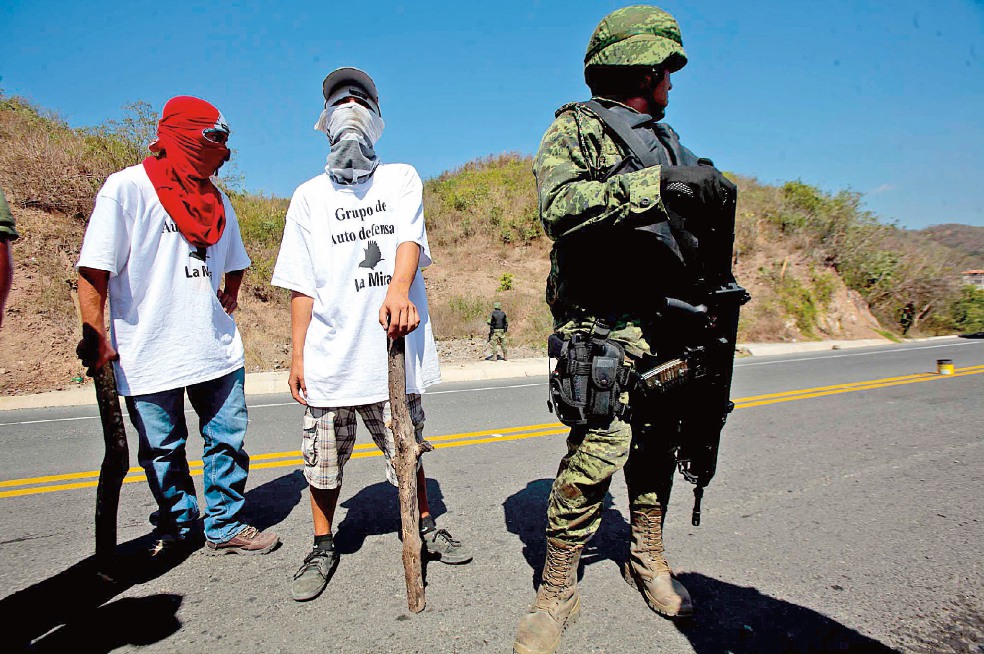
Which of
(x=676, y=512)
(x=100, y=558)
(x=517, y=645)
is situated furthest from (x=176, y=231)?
(x=676, y=512)

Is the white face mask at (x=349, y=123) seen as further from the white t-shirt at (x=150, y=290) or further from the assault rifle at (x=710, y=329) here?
the assault rifle at (x=710, y=329)

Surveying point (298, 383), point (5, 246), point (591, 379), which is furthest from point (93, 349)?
point (591, 379)

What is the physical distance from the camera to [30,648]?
2.13 m

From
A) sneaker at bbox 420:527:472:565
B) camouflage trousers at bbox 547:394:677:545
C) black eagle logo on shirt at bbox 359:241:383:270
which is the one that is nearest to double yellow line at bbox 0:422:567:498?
sneaker at bbox 420:527:472:565

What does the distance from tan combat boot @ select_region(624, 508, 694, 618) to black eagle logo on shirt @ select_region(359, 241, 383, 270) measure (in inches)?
Result: 63.4

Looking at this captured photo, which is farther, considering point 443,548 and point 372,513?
point 372,513

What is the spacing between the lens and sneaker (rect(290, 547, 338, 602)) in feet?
8.14

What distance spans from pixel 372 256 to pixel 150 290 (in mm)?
1090

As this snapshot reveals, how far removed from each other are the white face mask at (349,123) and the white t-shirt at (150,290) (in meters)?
0.91

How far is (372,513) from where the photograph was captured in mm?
3473

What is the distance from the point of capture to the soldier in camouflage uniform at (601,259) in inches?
81.4

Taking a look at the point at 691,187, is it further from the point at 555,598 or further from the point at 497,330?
the point at 497,330

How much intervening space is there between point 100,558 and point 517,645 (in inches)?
75.3

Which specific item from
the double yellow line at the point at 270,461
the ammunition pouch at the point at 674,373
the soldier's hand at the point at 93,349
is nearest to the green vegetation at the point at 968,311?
the double yellow line at the point at 270,461
